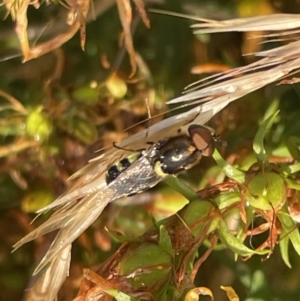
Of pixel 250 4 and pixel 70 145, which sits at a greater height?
pixel 250 4

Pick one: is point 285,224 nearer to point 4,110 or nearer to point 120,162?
point 120,162

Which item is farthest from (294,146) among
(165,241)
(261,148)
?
(165,241)

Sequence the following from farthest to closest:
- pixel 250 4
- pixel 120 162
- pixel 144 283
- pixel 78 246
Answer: pixel 78 246
pixel 250 4
pixel 120 162
pixel 144 283

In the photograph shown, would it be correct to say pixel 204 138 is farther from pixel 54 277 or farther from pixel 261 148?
pixel 54 277

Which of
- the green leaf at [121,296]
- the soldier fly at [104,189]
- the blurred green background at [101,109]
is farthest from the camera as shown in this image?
the blurred green background at [101,109]

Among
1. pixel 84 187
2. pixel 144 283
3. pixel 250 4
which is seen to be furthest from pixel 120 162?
pixel 250 4

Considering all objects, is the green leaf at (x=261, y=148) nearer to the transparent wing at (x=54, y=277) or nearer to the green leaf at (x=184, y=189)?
the green leaf at (x=184, y=189)

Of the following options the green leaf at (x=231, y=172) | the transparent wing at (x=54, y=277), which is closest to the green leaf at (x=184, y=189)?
the green leaf at (x=231, y=172)

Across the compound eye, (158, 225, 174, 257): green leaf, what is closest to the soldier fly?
the compound eye

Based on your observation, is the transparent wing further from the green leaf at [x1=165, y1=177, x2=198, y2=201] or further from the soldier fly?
the green leaf at [x1=165, y1=177, x2=198, y2=201]
